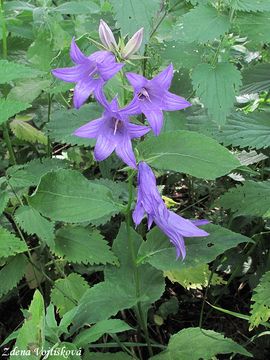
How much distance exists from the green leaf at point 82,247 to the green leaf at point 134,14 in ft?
2.06

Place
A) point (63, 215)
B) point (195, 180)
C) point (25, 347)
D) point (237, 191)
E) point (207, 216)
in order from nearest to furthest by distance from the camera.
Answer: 1. point (25, 347)
2. point (63, 215)
3. point (237, 191)
4. point (207, 216)
5. point (195, 180)

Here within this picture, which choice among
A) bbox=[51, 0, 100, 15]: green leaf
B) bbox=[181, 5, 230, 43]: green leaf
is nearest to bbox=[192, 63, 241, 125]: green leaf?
bbox=[181, 5, 230, 43]: green leaf

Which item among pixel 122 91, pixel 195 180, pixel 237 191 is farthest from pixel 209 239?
pixel 195 180

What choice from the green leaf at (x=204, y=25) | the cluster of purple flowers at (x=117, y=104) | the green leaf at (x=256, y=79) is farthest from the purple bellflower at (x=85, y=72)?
the green leaf at (x=256, y=79)

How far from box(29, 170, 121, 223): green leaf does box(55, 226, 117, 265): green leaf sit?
0.23 m

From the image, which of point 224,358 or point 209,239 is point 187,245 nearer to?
point 209,239

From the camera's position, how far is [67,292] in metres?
1.68

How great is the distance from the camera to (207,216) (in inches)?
89.4

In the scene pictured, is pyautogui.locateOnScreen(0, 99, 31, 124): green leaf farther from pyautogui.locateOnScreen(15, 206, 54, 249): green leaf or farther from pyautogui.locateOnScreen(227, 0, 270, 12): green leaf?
pyautogui.locateOnScreen(227, 0, 270, 12): green leaf

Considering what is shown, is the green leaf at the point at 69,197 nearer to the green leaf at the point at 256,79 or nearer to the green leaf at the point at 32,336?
the green leaf at the point at 32,336

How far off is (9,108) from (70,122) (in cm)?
38

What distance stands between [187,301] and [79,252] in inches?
26.8

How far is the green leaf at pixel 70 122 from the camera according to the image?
68.1 inches

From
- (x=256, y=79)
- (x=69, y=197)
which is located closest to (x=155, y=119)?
(x=69, y=197)
